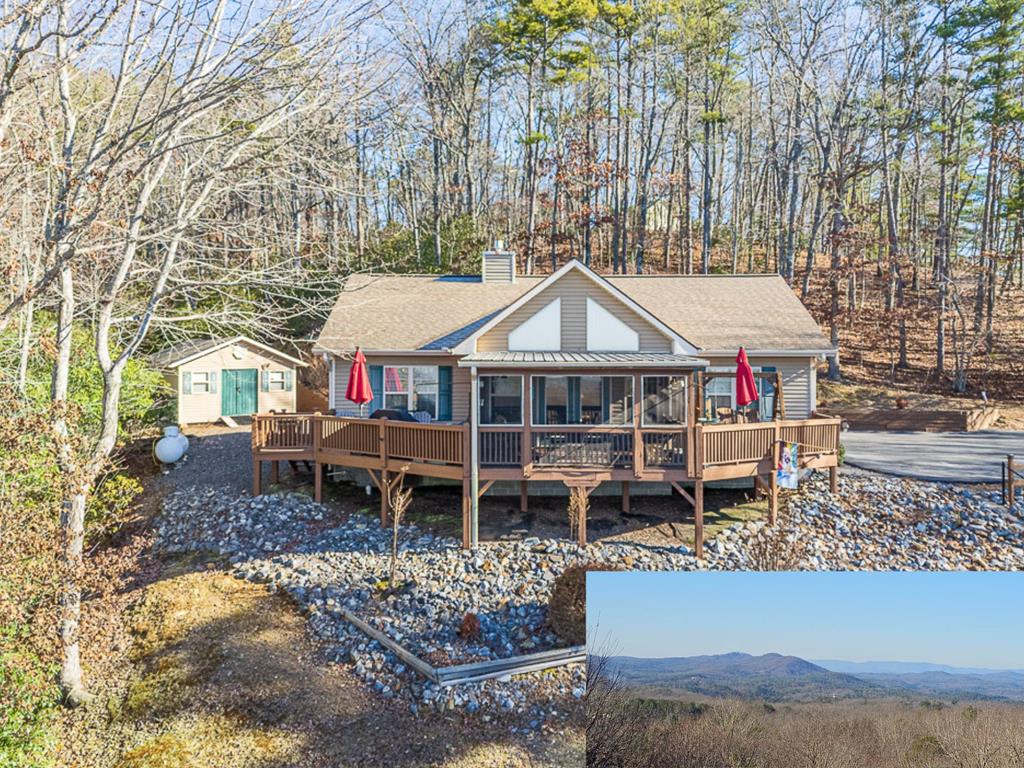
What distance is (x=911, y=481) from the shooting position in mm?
14656

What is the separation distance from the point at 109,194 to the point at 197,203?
107cm

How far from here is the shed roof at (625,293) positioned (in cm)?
1590

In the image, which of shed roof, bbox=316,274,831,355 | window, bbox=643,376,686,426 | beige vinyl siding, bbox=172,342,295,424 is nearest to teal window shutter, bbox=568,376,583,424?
window, bbox=643,376,686,426

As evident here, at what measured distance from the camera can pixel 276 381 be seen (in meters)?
24.0

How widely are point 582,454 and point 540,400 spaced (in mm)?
2752

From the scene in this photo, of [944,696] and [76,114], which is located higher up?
[76,114]

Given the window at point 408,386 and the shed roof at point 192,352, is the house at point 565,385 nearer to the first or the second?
the window at point 408,386

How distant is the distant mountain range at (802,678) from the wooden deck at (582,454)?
21.0 ft

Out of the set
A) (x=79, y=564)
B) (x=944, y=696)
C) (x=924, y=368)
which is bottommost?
(x=944, y=696)

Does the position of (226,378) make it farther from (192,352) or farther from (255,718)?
(255,718)

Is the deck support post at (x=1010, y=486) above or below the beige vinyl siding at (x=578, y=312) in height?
below

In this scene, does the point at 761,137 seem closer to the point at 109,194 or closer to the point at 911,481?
the point at 911,481

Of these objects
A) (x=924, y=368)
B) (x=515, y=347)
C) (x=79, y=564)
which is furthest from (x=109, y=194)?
(x=924, y=368)

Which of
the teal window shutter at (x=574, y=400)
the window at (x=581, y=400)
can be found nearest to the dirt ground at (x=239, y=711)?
the window at (x=581, y=400)
